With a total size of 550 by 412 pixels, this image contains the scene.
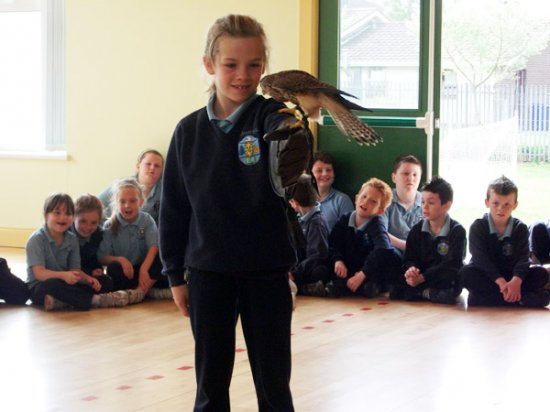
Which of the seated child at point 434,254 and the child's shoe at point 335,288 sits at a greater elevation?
the seated child at point 434,254

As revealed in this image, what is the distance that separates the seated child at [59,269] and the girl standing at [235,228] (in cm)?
280

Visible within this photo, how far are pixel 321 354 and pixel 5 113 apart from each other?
4.49 metres

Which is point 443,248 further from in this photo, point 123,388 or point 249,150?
point 249,150

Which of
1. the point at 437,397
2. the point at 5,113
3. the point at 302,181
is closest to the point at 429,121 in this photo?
the point at 437,397

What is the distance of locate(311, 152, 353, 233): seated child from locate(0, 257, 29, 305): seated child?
1836 millimetres

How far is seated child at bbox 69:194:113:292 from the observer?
5371 millimetres

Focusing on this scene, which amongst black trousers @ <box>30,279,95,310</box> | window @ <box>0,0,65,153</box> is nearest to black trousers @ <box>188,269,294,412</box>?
black trousers @ <box>30,279,95,310</box>

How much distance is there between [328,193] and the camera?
6.07 m

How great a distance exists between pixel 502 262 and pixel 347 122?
114 inches

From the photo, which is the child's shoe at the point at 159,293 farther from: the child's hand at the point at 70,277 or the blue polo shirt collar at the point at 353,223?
the blue polo shirt collar at the point at 353,223

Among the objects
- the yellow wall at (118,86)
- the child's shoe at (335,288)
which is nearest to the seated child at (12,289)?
the child's shoe at (335,288)

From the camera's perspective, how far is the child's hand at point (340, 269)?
550 cm

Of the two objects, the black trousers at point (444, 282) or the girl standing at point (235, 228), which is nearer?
the girl standing at point (235, 228)

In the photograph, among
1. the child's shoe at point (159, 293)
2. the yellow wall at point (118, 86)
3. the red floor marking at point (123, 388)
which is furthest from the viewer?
the yellow wall at point (118, 86)
